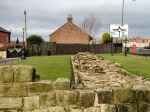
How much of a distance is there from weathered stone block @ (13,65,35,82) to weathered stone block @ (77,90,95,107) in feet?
3.04

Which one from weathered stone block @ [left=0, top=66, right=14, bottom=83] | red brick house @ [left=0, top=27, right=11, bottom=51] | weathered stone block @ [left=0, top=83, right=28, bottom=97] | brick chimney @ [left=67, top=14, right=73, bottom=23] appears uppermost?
brick chimney @ [left=67, top=14, right=73, bottom=23]

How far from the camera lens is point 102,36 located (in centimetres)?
10106

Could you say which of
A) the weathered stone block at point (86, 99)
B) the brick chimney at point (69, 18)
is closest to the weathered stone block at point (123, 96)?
the weathered stone block at point (86, 99)

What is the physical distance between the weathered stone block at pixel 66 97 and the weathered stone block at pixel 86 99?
80 mm

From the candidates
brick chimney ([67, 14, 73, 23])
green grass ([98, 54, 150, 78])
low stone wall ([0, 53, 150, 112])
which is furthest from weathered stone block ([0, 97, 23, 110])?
brick chimney ([67, 14, 73, 23])

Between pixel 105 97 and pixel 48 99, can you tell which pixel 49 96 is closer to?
pixel 48 99

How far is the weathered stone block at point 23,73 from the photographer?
6.75 metres

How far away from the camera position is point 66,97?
6766 mm

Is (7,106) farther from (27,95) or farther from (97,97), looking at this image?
(97,97)

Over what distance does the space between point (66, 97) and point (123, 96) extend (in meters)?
1.02

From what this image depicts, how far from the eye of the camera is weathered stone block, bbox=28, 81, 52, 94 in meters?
6.82

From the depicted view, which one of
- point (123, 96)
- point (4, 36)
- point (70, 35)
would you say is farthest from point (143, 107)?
point (70, 35)

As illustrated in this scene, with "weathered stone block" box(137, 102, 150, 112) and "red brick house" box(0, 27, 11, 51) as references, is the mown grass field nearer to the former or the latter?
"weathered stone block" box(137, 102, 150, 112)

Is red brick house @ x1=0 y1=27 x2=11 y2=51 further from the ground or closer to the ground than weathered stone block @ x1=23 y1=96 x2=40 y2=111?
further from the ground
